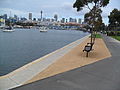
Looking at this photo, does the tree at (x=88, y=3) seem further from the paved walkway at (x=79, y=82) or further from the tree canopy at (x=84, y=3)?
the paved walkway at (x=79, y=82)

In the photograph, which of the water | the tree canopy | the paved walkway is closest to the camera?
the paved walkway

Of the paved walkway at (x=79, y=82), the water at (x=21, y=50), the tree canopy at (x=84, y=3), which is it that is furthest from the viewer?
the tree canopy at (x=84, y=3)

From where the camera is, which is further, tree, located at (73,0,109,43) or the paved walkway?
tree, located at (73,0,109,43)

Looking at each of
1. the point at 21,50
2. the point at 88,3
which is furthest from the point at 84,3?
the point at 21,50

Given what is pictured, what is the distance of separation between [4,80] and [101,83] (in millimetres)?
3451

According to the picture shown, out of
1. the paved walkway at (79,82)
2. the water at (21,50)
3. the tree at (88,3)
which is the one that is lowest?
the water at (21,50)

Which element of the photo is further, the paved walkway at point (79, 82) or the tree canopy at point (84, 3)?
the tree canopy at point (84, 3)

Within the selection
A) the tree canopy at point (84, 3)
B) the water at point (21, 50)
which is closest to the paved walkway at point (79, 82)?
the water at point (21, 50)

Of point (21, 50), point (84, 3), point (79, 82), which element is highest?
point (84, 3)

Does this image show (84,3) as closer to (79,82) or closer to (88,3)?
(88,3)

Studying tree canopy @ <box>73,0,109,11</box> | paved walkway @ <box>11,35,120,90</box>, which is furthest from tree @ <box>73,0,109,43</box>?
paved walkway @ <box>11,35,120,90</box>

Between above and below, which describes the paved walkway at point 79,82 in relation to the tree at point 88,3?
below

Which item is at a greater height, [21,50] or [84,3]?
[84,3]

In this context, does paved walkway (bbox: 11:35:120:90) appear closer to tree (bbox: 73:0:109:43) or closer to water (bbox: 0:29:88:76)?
water (bbox: 0:29:88:76)
